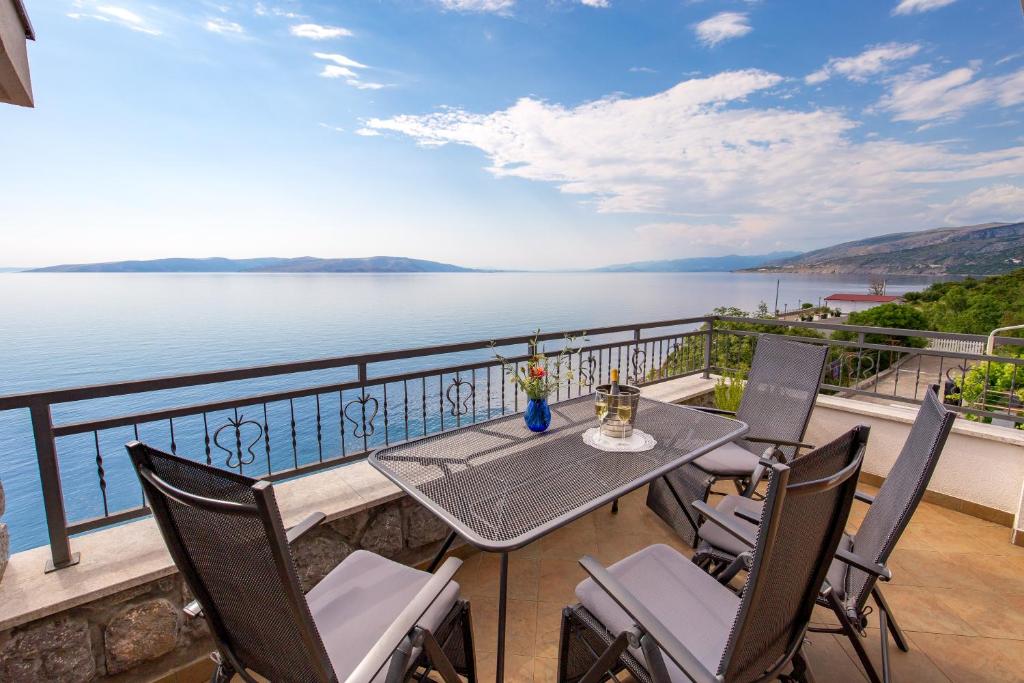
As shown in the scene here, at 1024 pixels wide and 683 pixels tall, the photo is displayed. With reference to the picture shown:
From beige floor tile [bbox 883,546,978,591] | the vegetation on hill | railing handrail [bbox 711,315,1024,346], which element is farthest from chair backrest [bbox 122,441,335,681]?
the vegetation on hill

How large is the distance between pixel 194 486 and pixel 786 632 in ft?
4.92

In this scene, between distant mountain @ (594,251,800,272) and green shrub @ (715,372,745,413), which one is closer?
green shrub @ (715,372,745,413)

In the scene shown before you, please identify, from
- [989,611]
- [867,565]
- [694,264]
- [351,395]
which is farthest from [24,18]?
A: [694,264]

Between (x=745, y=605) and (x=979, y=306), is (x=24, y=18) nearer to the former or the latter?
(x=745, y=605)

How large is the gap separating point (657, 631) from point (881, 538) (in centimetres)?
91

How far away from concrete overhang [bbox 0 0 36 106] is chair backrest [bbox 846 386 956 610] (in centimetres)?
312

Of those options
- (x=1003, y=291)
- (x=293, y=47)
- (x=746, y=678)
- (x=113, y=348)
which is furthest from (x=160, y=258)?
(x=1003, y=291)

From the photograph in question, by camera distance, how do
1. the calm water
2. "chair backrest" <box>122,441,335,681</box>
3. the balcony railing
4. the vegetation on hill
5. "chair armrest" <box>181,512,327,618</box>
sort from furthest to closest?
the vegetation on hill < the calm water < the balcony railing < "chair armrest" <box>181,512,327,618</box> < "chair backrest" <box>122,441,335,681</box>

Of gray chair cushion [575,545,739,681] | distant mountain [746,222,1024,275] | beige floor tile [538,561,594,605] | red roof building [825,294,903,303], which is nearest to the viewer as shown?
gray chair cushion [575,545,739,681]

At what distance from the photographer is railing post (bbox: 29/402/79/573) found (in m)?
1.54

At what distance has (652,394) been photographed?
415cm

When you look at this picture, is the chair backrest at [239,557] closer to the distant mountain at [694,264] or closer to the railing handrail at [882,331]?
the railing handrail at [882,331]

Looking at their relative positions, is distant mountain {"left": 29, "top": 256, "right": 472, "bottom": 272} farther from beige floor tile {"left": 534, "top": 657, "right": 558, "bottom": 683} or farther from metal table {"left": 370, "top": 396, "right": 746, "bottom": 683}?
beige floor tile {"left": 534, "top": 657, "right": 558, "bottom": 683}

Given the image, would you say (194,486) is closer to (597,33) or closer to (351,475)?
(351,475)
